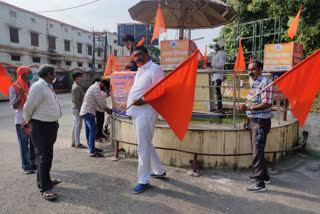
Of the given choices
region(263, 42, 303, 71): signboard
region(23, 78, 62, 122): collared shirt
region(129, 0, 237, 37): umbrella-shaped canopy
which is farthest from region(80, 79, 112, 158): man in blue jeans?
region(263, 42, 303, 71): signboard

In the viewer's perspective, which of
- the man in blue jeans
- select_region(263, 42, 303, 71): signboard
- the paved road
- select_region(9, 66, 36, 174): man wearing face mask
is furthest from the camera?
select_region(263, 42, 303, 71): signboard

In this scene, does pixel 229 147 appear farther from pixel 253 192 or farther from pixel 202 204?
pixel 202 204

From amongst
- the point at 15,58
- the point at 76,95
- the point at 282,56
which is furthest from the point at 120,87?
the point at 15,58

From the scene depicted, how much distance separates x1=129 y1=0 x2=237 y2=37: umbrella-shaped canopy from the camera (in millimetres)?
6781

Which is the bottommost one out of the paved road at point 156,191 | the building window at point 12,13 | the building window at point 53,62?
the paved road at point 156,191

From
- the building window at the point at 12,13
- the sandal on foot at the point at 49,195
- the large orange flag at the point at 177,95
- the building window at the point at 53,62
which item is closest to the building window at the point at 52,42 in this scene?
the building window at the point at 53,62

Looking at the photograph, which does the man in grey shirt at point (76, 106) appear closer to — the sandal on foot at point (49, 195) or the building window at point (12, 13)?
the sandal on foot at point (49, 195)

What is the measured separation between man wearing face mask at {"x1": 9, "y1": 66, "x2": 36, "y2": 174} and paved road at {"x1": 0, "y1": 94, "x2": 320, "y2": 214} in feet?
0.74

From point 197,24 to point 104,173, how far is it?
6.53 m

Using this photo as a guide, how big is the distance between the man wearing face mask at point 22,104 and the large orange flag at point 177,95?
6.91 ft

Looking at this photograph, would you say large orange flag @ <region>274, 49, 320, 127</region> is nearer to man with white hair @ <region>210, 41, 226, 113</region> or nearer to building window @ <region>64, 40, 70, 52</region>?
man with white hair @ <region>210, 41, 226, 113</region>

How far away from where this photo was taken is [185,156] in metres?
4.15

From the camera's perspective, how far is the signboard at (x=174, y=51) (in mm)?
5016

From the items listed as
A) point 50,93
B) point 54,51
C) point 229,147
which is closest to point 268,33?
point 229,147
